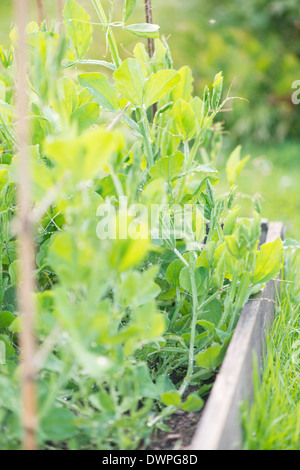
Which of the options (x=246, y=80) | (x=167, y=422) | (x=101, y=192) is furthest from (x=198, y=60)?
(x=167, y=422)

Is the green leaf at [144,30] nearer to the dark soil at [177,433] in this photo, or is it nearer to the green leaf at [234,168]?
the green leaf at [234,168]

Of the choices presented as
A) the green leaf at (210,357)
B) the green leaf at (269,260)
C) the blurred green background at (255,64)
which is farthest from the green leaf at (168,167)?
the blurred green background at (255,64)

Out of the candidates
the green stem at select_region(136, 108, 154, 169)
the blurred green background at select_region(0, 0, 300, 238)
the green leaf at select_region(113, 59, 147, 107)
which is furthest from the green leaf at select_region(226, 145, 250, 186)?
the blurred green background at select_region(0, 0, 300, 238)

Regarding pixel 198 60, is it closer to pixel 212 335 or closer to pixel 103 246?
pixel 212 335

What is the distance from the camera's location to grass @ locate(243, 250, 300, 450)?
965 mm

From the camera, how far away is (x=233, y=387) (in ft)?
2.90

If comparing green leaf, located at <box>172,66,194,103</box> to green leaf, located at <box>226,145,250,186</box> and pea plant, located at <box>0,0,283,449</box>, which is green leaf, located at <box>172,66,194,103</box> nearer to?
pea plant, located at <box>0,0,283,449</box>

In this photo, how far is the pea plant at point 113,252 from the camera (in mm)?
724

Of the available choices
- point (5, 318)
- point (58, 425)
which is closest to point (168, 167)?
point (5, 318)

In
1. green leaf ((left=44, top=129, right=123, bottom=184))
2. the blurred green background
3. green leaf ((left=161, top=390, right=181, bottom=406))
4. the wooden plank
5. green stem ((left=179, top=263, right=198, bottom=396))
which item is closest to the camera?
green leaf ((left=44, top=129, right=123, bottom=184))

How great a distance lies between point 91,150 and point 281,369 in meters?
0.82

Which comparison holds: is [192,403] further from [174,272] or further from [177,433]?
[174,272]

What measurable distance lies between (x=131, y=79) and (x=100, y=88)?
0.09 m

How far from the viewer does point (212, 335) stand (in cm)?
109
